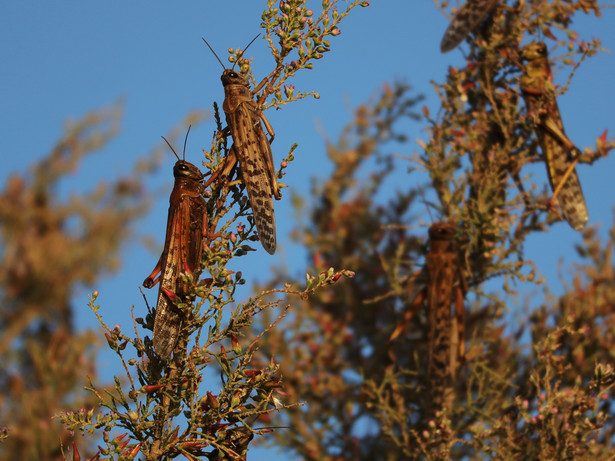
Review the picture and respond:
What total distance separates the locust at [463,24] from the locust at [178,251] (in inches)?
101

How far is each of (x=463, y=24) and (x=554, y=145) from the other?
4.78 ft

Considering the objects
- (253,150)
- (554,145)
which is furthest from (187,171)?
(554,145)

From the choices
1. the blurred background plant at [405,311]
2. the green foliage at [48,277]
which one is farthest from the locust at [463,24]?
the green foliage at [48,277]

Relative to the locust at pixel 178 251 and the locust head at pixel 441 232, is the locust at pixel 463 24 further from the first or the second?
the locust at pixel 178 251

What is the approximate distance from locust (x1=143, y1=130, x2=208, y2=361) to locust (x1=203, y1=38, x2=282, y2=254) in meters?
0.18

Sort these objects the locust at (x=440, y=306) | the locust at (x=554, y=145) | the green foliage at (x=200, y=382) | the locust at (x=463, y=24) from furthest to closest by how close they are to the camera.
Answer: the locust at (x=554, y=145)
the locust at (x=440, y=306)
the locust at (x=463, y=24)
the green foliage at (x=200, y=382)

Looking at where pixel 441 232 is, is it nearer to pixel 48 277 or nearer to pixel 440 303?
pixel 440 303

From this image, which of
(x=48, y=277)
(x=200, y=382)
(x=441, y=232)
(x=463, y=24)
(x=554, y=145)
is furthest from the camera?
(x=48, y=277)

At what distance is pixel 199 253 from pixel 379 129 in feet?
15.9

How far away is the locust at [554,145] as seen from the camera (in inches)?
209

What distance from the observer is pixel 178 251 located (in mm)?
2359

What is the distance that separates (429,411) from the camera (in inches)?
203

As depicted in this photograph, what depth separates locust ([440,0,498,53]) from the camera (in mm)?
4461

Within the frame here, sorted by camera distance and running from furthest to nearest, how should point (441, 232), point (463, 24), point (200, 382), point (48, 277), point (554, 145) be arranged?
point (48, 277) → point (554, 145) → point (441, 232) → point (463, 24) → point (200, 382)
